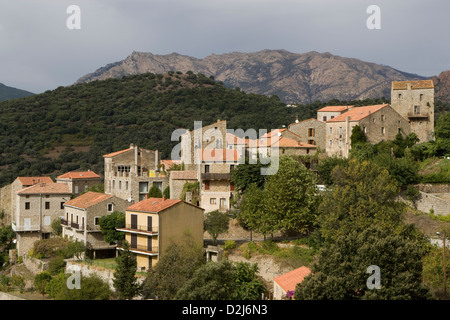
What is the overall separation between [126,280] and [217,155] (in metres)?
18.1

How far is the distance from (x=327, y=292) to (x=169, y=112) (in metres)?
90.0

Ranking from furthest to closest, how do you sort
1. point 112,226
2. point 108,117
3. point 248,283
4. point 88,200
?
point 108,117
point 88,200
point 112,226
point 248,283

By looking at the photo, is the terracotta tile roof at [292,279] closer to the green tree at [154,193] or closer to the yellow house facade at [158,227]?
the yellow house facade at [158,227]

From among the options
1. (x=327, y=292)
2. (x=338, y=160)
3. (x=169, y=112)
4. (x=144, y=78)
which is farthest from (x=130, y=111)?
(x=327, y=292)

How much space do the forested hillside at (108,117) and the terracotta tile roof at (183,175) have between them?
3962cm

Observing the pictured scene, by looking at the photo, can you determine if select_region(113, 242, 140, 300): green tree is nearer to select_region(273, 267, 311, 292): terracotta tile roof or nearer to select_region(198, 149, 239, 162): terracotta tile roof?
select_region(273, 267, 311, 292): terracotta tile roof

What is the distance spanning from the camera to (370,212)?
103ft

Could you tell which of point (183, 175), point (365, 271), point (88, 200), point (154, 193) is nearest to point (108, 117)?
point (88, 200)

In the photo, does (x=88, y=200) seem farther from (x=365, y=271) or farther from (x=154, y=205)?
(x=365, y=271)

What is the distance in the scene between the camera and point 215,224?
38.1m

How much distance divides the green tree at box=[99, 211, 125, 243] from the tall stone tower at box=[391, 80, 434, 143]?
29254 mm

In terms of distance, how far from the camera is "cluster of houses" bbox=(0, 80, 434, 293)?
4434cm

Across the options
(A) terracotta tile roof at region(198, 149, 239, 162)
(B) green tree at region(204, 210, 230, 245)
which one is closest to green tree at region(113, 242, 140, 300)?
(B) green tree at region(204, 210, 230, 245)

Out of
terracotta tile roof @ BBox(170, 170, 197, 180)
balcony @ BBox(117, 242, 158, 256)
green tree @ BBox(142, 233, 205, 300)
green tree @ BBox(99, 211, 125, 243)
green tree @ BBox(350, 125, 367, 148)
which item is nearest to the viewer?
green tree @ BBox(142, 233, 205, 300)
